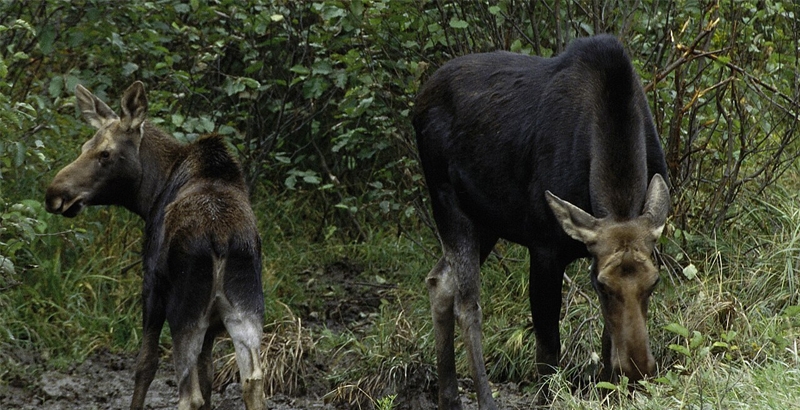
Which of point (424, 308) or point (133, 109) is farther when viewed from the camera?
point (424, 308)

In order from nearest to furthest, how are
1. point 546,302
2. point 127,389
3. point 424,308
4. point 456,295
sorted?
point 546,302
point 456,295
point 127,389
point 424,308

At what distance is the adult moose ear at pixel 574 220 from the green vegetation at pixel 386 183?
105cm

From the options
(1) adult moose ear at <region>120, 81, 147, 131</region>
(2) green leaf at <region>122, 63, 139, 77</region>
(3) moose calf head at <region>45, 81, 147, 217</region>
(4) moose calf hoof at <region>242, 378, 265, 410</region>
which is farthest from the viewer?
(2) green leaf at <region>122, 63, 139, 77</region>

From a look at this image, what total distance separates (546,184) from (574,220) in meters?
0.57

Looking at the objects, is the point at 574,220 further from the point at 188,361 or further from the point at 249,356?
the point at 188,361

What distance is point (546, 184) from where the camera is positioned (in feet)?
→ 21.4

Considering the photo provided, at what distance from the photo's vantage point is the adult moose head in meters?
6.50

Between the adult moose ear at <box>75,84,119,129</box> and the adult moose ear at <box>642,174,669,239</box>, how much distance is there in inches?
141

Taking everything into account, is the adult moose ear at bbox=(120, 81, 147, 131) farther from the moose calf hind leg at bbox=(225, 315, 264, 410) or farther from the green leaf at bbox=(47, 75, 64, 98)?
the moose calf hind leg at bbox=(225, 315, 264, 410)

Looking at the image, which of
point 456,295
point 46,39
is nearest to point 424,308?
point 456,295

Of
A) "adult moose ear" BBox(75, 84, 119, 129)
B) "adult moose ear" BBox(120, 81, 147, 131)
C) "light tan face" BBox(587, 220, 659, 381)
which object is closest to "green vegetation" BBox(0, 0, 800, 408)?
"adult moose ear" BBox(75, 84, 119, 129)

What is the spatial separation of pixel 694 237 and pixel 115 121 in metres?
3.94

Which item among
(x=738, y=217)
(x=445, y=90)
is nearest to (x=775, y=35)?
(x=738, y=217)

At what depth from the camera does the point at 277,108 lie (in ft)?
34.9
